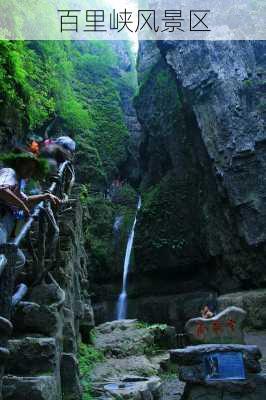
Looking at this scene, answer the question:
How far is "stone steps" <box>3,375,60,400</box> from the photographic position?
9.17 feet

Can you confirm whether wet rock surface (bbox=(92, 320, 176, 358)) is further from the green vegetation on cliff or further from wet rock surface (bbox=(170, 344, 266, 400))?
the green vegetation on cliff

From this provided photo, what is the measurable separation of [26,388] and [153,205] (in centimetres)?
1425

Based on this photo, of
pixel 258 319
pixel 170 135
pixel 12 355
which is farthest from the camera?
pixel 170 135

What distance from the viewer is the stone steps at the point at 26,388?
279 centimetres

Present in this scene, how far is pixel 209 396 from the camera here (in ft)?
15.4

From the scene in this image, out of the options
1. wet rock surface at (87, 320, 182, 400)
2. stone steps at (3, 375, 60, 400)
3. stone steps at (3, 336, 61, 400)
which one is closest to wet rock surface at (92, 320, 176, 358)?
wet rock surface at (87, 320, 182, 400)

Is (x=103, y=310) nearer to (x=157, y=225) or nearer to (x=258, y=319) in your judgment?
(x=157, y=225)

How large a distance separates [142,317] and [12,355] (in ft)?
39.5

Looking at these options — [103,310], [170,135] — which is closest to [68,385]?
[103,310]

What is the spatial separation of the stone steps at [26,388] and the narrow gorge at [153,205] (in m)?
1.00

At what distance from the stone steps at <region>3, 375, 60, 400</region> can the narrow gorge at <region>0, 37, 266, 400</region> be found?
997mm

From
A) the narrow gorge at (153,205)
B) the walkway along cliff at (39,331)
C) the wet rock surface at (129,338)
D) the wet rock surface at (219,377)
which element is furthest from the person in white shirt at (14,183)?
the wet rock surface at (129,338)

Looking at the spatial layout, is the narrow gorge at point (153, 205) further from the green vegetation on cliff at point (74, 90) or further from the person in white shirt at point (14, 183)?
the person in white shirt at point (14, 183)

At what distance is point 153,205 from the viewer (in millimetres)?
16938
